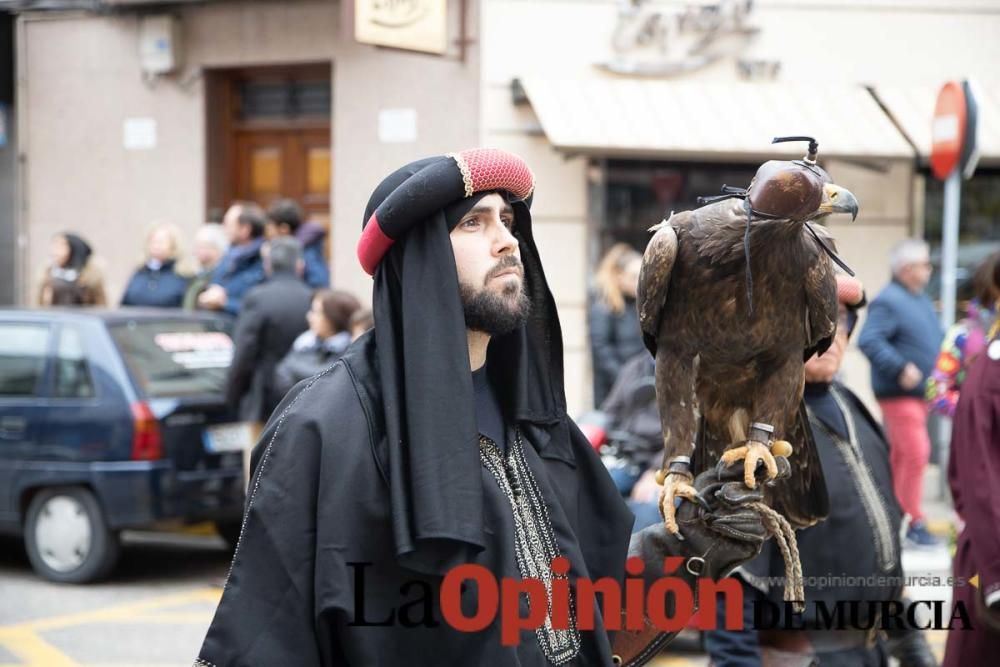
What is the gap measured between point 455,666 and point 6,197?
12900 mm

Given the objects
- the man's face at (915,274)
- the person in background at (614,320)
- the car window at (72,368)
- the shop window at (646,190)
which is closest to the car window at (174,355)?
the car window at (72,368)

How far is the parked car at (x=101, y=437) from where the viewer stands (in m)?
7.92

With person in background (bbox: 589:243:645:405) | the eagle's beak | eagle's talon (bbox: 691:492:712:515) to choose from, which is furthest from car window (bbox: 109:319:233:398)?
the eagle's beak

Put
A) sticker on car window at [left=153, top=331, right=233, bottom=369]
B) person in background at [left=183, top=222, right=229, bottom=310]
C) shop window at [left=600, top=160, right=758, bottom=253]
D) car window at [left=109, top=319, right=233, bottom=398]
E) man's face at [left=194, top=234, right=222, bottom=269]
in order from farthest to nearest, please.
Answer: shop window at [left=600, top=160, right=758, bottom=253] < man's face at [left=194, top=234, right=222, bottom=269] < person in background at [left=183, top=222, right=229, bottom=310] < sticker on car window at [left=153, top=331, right=233, bottom=369] < car window at [left=109, top=319, right=233, bottom=398]

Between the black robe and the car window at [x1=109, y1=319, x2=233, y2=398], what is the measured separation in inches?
229

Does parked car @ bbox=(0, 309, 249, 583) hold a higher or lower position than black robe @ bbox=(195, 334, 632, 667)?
lower

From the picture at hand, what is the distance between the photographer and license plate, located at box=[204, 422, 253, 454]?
27.1ft

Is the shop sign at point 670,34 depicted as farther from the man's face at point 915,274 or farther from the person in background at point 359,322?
the person in background at point 359,322

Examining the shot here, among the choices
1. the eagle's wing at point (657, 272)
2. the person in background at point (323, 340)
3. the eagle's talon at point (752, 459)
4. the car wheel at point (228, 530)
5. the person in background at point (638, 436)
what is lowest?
the car wheel at point (228, 530)

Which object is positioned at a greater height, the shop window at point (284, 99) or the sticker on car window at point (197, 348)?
the shop window at point (284, 99)

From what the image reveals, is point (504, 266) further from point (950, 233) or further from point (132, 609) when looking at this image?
point (950, 233)

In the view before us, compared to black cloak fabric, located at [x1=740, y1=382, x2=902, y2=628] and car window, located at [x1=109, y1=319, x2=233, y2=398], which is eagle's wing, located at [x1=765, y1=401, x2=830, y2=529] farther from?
car window, located at [x1=109, y1=319, x2=233, y2=398]

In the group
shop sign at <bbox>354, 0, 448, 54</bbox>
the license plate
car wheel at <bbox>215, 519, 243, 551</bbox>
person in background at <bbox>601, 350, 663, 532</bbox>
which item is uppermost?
shop sign at <bbox>354, 0, 448, 54</bbox>

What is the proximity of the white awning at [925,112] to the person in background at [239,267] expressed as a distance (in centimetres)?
578
